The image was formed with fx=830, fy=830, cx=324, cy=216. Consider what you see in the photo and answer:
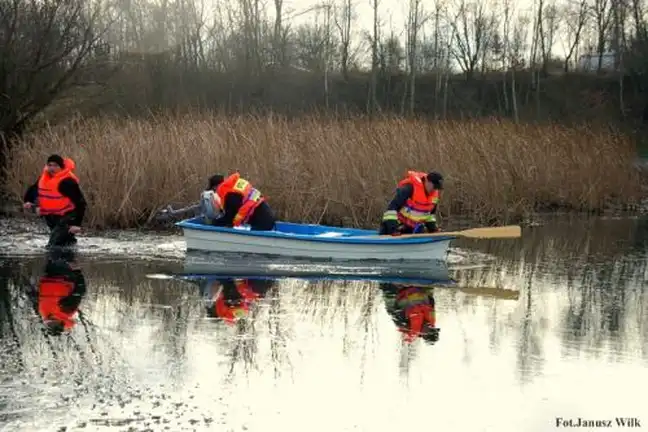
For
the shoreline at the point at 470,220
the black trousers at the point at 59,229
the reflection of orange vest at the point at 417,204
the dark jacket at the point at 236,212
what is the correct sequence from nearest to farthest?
the reflection of orange vest at the point at 417,204
the dark jacket at the point at 236,212
the black trousers at the point at 59,229
the shoreline at the point at 470,220

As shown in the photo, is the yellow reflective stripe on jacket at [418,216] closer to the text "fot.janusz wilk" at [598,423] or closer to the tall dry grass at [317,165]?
the tall dry grass at [317,165]

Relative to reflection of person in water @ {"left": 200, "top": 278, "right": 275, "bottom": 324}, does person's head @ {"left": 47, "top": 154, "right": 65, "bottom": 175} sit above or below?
above

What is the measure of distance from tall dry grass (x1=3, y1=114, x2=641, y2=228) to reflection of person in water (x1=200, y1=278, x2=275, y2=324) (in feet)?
15.9

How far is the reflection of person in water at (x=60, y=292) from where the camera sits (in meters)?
7.56

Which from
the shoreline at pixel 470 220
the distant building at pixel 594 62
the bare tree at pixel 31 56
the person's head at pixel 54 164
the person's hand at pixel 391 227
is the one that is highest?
the distant building at pixel 594 62

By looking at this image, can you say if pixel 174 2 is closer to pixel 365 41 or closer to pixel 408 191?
pixel 365 41

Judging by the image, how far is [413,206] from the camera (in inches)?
436

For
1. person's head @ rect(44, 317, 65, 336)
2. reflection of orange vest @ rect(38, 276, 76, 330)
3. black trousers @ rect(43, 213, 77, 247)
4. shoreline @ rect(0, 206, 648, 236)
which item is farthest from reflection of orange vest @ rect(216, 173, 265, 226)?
person's head @ rect(44, 317, 65, 336)

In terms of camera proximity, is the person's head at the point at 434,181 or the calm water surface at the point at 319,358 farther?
the person's head at the point at 434,181

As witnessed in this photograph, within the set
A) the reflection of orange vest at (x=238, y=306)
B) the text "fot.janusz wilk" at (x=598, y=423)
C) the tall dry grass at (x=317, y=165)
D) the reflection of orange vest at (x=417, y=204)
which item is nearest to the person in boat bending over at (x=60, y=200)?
the tall dry grass at (x=317, y=165)

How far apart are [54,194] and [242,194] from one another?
2.65 metres

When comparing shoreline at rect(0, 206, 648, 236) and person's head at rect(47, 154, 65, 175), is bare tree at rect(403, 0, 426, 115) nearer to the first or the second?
shoreline at rect(0, 206, 648, 236)

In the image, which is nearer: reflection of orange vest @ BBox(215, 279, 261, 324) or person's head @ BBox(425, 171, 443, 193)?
reflection of orange vest @ BBox(215, 279, 261, 324)

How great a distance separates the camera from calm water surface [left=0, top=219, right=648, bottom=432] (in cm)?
541
